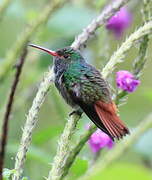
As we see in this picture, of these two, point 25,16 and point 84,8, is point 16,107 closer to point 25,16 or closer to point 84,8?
point 25,16

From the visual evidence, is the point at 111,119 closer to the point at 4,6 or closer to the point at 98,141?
the point at 4,6

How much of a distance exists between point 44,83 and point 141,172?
89 centimetres

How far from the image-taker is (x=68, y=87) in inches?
92.2

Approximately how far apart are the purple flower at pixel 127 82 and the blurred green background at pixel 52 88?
0.21 metres

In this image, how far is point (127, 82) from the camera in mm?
1979

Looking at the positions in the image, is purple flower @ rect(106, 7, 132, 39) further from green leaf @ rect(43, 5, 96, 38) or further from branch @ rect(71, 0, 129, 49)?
branch @ rect(71, 0, 129, 49)

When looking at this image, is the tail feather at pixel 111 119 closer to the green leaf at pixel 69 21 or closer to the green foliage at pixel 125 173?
the green foliage at pixel 125 173

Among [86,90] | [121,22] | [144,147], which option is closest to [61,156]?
[86,90]

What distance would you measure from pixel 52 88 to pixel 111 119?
2.50 feet

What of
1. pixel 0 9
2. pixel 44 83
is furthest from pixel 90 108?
pixel 0 9

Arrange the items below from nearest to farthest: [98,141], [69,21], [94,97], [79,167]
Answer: [79,167], [94,97], [98,141], [69,21]

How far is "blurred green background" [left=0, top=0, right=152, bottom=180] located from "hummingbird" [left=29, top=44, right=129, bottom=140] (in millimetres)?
94

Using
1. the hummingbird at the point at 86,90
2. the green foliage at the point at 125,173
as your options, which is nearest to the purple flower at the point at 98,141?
the hummingbird at the point at 86,90

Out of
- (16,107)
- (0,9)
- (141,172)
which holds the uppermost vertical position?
(0,9)
